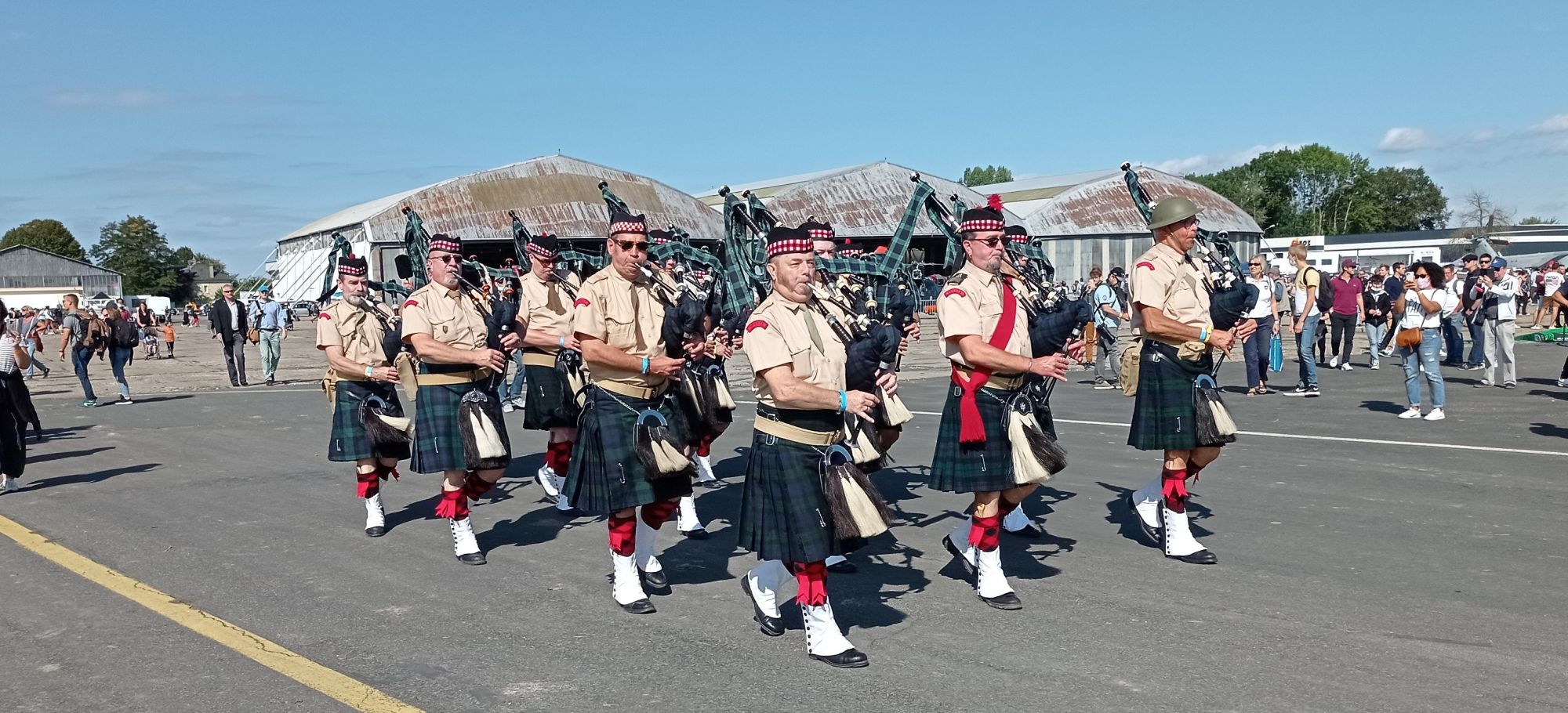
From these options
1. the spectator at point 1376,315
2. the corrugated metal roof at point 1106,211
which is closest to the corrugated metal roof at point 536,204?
the corrugated metal roof at point 1106,211

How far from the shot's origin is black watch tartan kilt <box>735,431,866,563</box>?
480 cm

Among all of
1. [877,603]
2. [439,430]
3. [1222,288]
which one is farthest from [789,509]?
[1222,288]

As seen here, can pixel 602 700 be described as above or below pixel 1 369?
below

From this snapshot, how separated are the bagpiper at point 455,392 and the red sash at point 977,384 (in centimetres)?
278

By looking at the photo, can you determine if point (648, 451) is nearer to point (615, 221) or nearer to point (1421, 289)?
point (615, 221)

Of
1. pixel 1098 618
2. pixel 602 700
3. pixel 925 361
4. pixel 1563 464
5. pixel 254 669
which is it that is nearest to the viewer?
pixel 602 700

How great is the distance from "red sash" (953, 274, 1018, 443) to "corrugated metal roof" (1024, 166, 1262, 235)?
146ft

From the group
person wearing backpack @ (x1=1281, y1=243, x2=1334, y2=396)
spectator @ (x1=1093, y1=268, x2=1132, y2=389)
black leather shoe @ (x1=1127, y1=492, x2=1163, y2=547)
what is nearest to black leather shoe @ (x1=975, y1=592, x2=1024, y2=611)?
black leather shoe @ (x1=1127, y1=492, x2=1163, y2=547)

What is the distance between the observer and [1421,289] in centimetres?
1245

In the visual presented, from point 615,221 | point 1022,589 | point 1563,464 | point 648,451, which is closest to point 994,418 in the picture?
point 1022,589

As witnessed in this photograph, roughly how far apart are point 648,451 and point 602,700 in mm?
1506

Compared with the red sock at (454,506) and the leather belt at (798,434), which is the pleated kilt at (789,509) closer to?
the leather belt at (798,434)

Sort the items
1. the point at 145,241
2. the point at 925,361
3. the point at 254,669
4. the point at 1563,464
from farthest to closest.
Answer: the point at 145,241
the point at 925,361
the point at 1563,464
the point at 254,669

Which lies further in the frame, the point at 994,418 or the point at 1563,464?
the point at 1563,464
